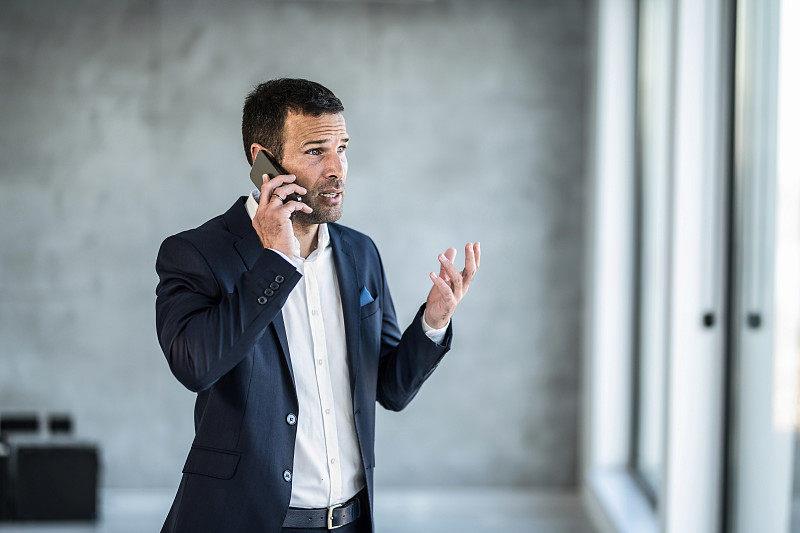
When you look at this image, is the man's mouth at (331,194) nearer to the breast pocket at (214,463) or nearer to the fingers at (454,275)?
the fingers at (454,275)

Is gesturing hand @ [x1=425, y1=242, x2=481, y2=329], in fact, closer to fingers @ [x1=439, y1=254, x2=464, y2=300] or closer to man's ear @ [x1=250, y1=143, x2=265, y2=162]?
fingers @ [x1=439, y1=254, x2=464, y2=300]

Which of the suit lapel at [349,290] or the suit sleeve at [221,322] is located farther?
the suit lapel at [349,290]

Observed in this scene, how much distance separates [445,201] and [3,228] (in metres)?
1.98

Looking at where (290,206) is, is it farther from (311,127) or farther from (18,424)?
(18,424)

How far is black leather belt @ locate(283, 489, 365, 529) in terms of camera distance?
192 cm

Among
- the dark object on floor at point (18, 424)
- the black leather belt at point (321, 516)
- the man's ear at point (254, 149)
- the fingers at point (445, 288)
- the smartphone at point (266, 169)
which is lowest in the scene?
the dark object on floor at point (18, 424)

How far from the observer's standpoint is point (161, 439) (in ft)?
16.0

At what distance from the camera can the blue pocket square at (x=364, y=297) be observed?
202 cm

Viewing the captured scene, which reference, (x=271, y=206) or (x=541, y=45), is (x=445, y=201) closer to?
(x=541, y=45)

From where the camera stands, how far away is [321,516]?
1931 mm

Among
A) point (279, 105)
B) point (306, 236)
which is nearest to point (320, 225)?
point (306, 236)

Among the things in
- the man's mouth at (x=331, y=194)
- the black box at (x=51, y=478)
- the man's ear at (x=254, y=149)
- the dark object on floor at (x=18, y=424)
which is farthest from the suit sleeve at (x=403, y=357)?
the dark object on floor at (x=18, y=424)

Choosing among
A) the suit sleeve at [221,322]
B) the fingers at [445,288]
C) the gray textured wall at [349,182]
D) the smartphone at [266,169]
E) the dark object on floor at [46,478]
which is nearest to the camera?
the suit sleeve at [221,322]

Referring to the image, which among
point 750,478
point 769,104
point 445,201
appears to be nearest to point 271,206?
point 769,104
